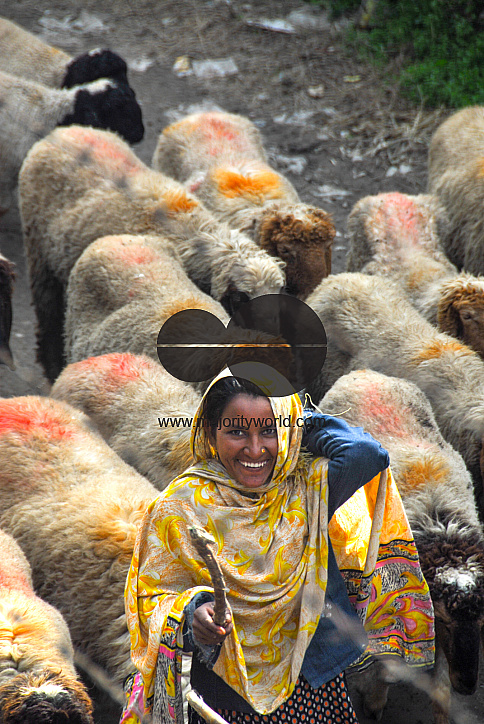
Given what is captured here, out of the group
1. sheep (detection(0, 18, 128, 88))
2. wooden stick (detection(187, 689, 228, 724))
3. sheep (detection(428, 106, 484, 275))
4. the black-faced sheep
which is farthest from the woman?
sheep (detection(0, 18, 128, 88))

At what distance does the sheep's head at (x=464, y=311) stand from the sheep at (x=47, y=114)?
3812 millimetres

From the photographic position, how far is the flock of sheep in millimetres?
3043

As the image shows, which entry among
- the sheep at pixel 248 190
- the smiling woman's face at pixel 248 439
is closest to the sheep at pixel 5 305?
the sheep at pixel 248 190

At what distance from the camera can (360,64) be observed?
9.85 m

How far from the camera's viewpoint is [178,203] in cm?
546

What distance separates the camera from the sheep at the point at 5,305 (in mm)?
5094

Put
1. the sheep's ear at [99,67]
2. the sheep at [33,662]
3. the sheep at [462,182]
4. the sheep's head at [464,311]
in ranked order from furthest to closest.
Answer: the sheep's ear at [99,67] → the sheep at [462,182] → the sheep's head at [464,311] → the sheep at [33,662]

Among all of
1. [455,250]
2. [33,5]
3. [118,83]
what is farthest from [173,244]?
[33,5]

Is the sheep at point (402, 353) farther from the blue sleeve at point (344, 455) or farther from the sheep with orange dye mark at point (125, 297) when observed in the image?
the blue sleeve at point (344, 455)

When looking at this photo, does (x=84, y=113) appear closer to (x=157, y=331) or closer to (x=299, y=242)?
(x=299, y=242)

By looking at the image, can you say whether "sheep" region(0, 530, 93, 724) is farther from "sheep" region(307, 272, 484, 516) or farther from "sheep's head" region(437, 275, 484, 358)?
"sheep's head" region(437, 275, 484, 358)

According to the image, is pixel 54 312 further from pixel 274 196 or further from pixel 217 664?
pixel 217 664

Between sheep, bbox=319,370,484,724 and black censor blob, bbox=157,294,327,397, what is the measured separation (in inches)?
13.6

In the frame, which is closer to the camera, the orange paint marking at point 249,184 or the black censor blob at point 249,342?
the black censor blob at point 249,342
